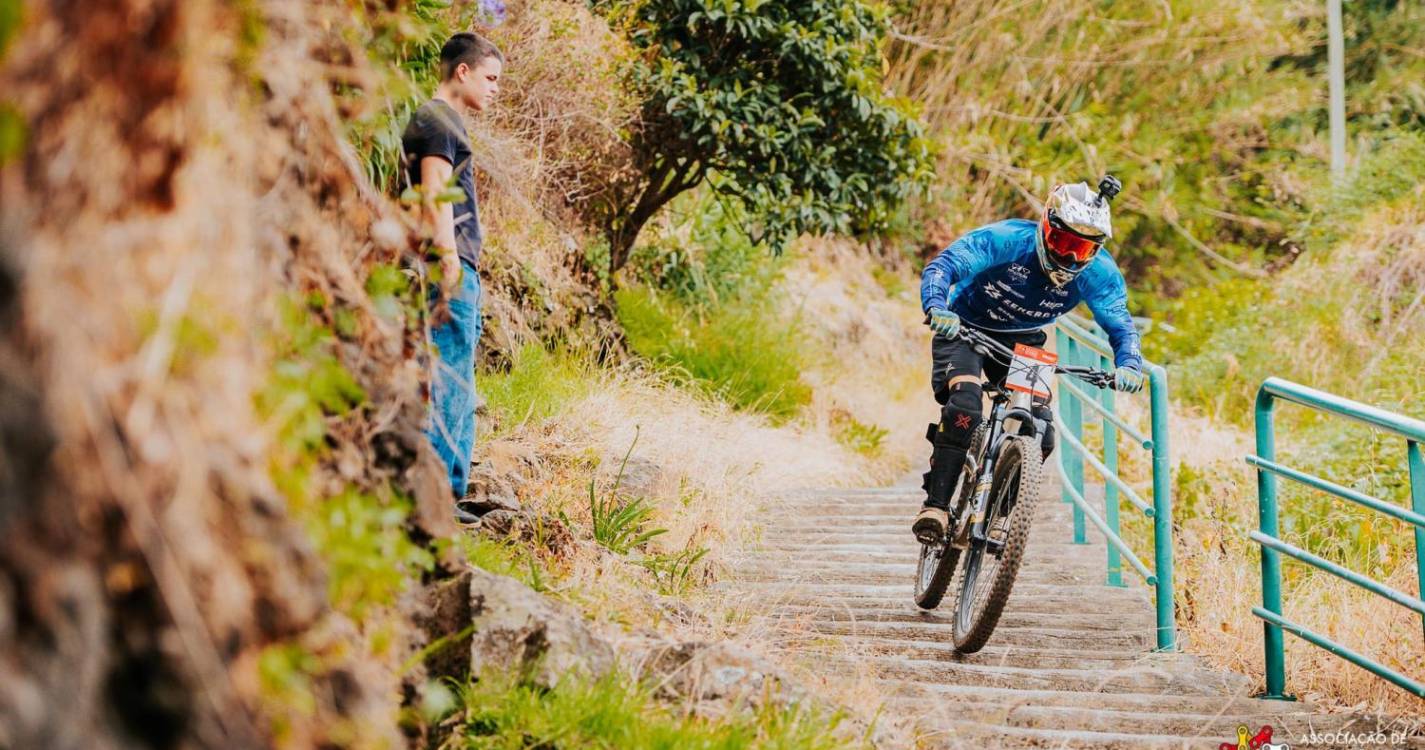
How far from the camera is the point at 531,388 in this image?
645 cm

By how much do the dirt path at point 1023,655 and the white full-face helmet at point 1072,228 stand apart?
139 centimetres

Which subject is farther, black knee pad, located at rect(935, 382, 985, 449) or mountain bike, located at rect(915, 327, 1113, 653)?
black knee pad, located at rect(935, 382, 985, 449)

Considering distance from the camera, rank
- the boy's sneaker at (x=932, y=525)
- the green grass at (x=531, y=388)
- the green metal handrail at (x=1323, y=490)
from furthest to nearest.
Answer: the green grass at (x=531, y=388) < the boy's sneaker at (x=932, y=525) < the green metal handrail at (x=1323, y=490)

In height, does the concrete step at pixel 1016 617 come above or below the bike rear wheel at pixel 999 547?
below

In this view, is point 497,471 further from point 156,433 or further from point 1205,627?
point 156,433

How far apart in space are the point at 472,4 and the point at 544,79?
1081mm

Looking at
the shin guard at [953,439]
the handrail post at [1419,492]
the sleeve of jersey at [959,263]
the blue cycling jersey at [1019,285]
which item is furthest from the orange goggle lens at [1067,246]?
the handrail post at [1419,492]

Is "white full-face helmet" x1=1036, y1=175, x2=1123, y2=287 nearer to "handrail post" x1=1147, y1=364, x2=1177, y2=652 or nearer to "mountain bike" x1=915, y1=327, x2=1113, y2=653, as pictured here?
"mountain bike" x1=915, y1=327, x2=1113, y2=653

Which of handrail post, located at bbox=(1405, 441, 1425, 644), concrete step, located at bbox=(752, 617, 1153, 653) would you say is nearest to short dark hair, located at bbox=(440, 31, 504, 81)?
concrete step, located at bbox=(752, 617, 1153, 653)

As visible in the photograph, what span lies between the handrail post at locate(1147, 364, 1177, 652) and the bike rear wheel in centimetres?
58

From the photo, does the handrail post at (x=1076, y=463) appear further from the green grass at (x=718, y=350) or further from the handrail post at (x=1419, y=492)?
the green grass at (x=718, y=350)

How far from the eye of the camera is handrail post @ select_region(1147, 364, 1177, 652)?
4762mm

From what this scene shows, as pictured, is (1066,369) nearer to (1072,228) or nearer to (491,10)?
(1072,228)

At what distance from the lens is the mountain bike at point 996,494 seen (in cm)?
441
